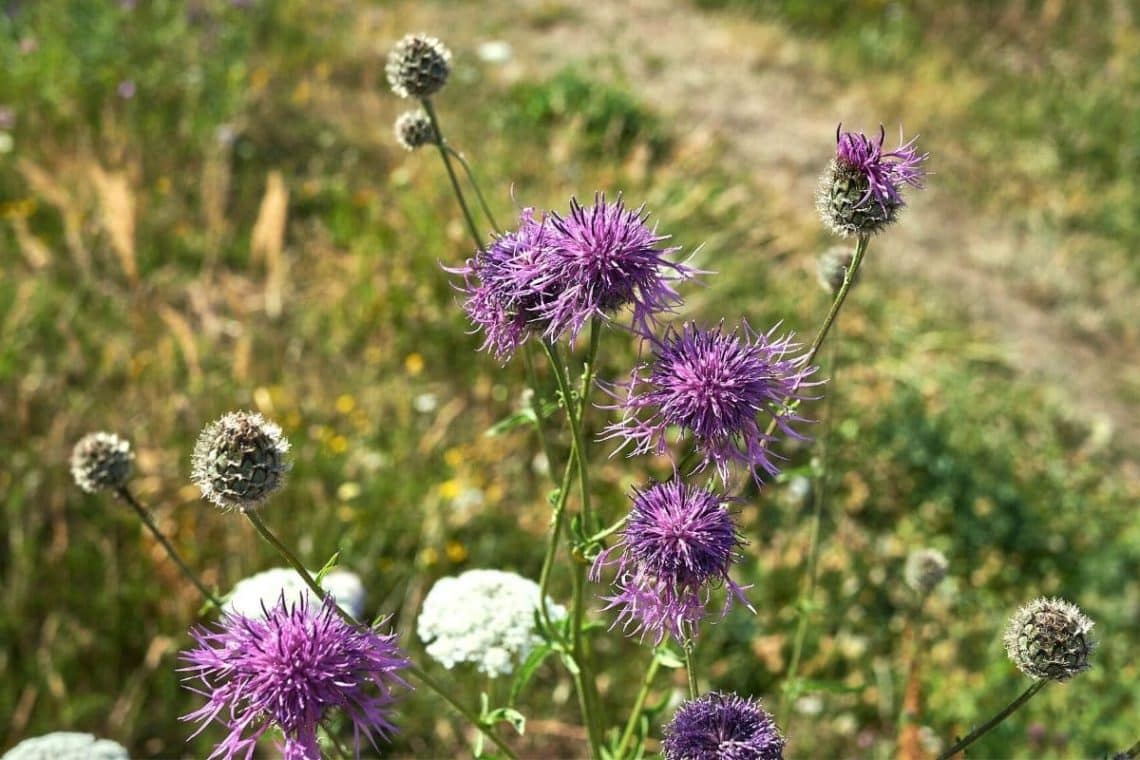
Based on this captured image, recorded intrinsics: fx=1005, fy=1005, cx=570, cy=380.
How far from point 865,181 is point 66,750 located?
192 centimetres

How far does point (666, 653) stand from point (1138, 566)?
3.78 meters

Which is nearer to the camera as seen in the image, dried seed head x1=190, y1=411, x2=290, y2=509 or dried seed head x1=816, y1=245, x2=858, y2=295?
dried seed head x1=190, y1=411, x2=290, y2=509

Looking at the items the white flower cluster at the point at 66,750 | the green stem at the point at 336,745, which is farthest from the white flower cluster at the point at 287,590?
the green stem at the point at 336,745

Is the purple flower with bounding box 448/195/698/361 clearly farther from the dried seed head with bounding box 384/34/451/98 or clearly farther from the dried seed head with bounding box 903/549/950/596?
the dried seed head with bounding box 903/549/950/596

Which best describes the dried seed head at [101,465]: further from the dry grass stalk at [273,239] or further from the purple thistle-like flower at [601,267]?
the dry grass stalk at [273,239]

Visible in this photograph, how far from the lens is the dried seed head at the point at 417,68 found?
2.16 metres

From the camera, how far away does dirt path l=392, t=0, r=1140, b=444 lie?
6438 millimetres

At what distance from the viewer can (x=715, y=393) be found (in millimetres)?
1529

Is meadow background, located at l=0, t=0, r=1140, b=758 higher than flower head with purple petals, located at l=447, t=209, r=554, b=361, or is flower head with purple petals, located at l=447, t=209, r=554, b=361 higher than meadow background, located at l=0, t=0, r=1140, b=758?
meadow background, located at l=0, t=0, r=1140, b=758

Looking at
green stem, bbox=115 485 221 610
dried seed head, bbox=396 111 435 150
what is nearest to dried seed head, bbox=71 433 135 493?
green stem, bbox=115 485 221 610

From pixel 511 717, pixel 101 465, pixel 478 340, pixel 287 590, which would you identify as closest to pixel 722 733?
pixel 511 717

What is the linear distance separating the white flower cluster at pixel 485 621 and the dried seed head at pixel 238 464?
0.77 meters

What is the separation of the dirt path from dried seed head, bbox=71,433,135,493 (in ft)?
17.2

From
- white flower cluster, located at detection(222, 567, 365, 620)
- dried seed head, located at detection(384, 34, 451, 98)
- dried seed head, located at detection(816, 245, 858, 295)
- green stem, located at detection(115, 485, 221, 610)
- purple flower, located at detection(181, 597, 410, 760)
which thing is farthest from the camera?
dried seed head, located at detection(816, 245, 858, 295)
